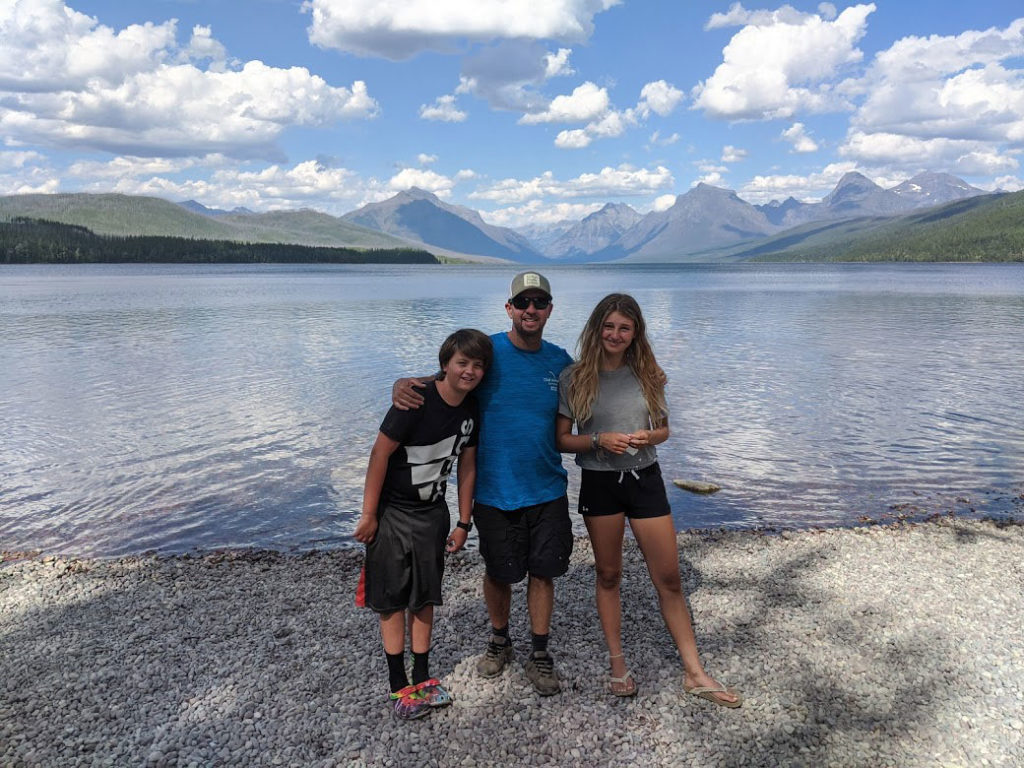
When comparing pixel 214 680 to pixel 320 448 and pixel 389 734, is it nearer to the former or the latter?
pixel 389 734

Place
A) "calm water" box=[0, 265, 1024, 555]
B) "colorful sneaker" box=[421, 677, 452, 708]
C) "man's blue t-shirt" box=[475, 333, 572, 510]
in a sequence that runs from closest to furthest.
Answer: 1. "man's blue t-shirt" box=[475, 333, 572, 510]
2. "colorful sneaker" box=[421, 677, 452, 708]
3. "calm water" box=[0, 265, 1024, 555]

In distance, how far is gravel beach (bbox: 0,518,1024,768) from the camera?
17.7ft

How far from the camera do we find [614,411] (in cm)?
558

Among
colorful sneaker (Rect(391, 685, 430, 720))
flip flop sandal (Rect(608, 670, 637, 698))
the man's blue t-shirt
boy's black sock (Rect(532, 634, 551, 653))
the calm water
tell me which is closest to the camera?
the man's blue t-shirt

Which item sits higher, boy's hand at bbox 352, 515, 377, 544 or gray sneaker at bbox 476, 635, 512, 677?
boy's hand at bbox 352, 515, 377, 544

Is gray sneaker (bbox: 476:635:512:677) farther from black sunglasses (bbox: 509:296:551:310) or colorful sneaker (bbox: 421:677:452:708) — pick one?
black sunglasses (bbox: 509:296:551:310)

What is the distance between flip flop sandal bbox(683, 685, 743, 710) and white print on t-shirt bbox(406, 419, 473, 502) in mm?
2835

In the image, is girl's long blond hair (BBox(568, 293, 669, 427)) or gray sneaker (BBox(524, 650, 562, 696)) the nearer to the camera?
girl's long blond hair (BBox(568, 293, 669, 427))

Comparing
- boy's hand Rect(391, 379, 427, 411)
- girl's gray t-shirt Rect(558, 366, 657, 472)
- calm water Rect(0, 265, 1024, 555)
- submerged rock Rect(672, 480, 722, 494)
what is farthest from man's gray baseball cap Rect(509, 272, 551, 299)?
submerged rock Rect(672, 480, 722, 494)

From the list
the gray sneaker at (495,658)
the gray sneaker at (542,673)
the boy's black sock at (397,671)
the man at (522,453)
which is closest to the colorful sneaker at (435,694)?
the boy's black sock at (397,671)

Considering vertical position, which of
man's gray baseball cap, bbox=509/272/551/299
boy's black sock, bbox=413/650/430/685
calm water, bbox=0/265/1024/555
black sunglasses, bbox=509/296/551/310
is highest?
man's gray baseball cap, bbox=509/272/551/299

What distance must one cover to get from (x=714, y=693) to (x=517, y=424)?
2.92 m

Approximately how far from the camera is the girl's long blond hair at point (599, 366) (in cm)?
549

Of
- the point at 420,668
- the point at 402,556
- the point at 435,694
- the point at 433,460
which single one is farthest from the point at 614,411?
the point at 435,694
